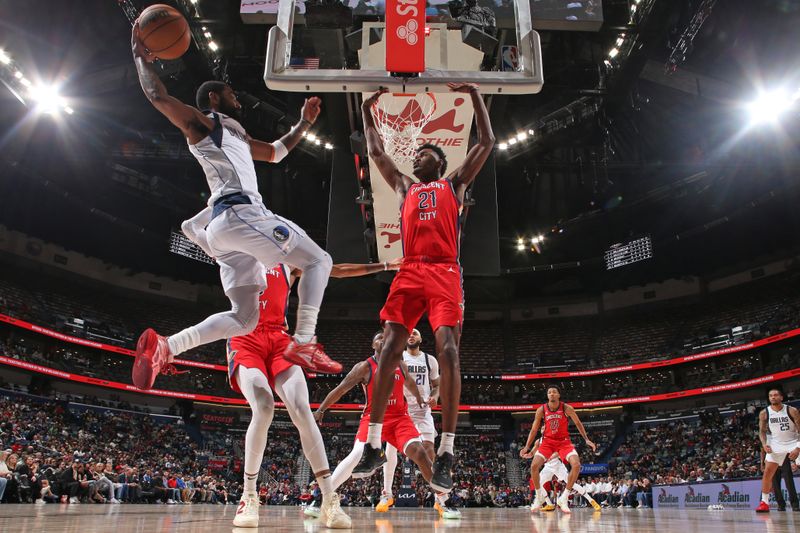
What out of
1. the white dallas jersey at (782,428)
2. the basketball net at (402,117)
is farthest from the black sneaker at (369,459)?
the white dallas jersey at (782,428)

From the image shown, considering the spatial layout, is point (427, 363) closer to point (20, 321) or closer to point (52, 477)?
point (52, 477)

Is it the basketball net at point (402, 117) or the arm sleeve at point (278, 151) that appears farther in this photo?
the basketball net at point (402, 117)

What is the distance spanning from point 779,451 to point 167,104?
10.8 m

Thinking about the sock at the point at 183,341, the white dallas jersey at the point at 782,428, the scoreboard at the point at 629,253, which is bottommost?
the white dallas jersey at the point at 782,428

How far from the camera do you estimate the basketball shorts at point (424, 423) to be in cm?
799

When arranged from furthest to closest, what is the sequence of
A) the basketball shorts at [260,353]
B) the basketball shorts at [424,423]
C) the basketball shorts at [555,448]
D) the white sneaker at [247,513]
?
1. the basketball shorts at [555,448]
2. the basketball shorts at [424,423]
3. the basketball shorts at [260,353]
4. the white sneaker at [247,513]

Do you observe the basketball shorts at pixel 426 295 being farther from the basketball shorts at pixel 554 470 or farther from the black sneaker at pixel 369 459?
the basketball shorts at pixel 554 470

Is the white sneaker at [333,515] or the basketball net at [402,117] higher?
the basketball net at [402,117]

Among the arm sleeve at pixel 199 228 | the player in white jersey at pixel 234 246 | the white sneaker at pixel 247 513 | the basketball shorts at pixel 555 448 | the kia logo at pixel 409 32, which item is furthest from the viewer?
the basketball shorts at pixel 555 448

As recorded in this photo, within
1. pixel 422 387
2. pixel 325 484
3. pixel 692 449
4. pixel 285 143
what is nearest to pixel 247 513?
pixel 325 484

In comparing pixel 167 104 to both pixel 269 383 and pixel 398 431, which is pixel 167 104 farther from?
pixel 398 431

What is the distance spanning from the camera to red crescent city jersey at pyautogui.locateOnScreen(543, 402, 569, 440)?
9837 mm

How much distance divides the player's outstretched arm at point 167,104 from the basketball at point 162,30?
0.06 meters

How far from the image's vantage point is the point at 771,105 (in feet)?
68.5
